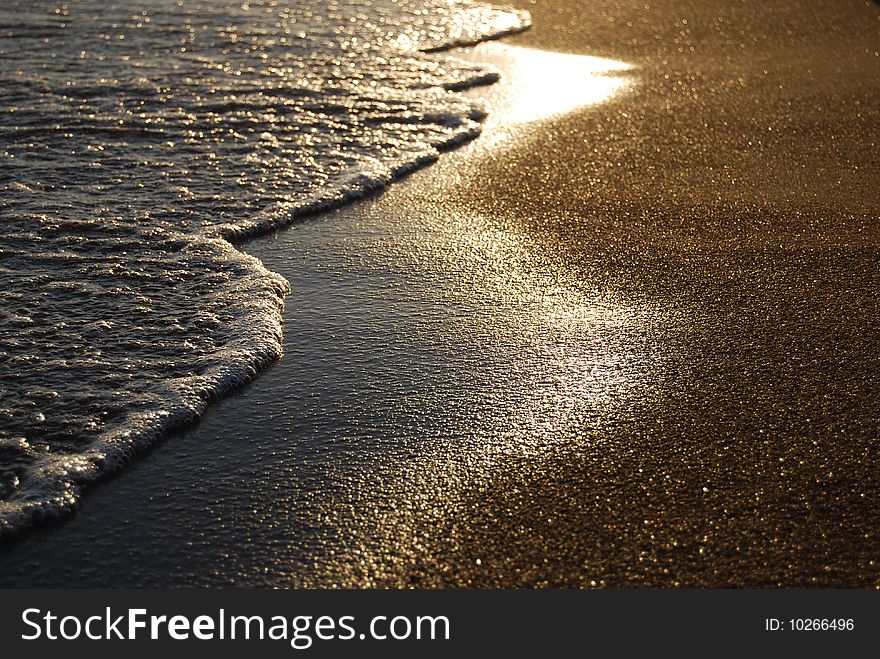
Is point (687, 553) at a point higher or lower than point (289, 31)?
lower

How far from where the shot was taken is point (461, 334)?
4.07m

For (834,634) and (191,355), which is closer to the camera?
(834,634)

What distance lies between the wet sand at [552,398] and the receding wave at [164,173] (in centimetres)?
21

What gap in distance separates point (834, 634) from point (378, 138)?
180 inches

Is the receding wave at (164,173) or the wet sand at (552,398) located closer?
the wet sand at (552,398)

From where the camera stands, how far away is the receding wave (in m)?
3.61

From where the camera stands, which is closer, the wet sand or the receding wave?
the wet sand

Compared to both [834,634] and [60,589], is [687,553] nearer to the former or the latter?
[834,634]

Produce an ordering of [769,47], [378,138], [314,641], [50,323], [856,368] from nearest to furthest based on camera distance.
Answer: [314,641] < [856,368] < [50,323] < [378,138] < [769,47]

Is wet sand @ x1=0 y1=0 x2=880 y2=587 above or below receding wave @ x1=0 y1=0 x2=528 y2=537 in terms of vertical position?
below

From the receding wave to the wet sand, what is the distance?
21 centimetres

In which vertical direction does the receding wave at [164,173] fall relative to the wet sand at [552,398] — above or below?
above

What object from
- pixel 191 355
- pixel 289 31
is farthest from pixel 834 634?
pixel 289 31

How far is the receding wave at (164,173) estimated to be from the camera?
11.8ft
